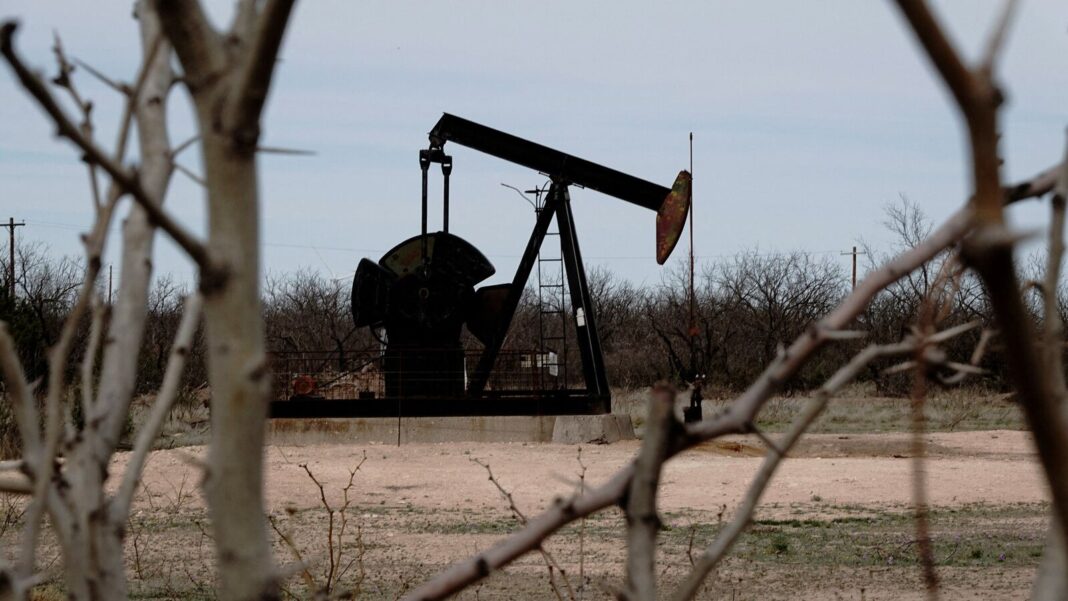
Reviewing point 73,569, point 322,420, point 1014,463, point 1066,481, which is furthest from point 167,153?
point 322,420

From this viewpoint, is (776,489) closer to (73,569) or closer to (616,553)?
(616,553)

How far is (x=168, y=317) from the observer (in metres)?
40.7

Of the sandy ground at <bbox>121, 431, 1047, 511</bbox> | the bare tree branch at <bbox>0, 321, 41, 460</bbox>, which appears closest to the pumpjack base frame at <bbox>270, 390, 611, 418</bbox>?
the sandy ground at <bbox>121, 431, 1047, 511</bbox>

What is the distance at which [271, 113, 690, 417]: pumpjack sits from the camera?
18156 millimetres

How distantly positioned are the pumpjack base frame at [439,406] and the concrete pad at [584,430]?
0.52m

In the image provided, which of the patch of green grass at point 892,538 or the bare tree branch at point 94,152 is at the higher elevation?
the bare tree branch at point 94,152

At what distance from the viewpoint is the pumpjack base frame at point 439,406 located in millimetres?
18000

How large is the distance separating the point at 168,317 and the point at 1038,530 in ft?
115

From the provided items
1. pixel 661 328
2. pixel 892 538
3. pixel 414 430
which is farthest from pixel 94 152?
pixel 661 328

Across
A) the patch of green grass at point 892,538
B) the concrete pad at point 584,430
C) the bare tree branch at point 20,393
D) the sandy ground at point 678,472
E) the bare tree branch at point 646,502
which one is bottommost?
the patch of green grass at point 892,538

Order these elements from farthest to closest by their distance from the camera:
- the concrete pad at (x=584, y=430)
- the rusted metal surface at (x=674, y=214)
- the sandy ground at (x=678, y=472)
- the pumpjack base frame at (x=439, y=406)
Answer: the rusted metal surface at (x=674, y=214) → the pumpjack base frame at (x=439, y=406) → the concrete pad at (x=584, y=430) → the sandy ground at (x=678, y=472)

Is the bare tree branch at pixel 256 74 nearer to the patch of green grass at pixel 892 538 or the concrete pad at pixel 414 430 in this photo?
the patch of green grass at pixel 892 538

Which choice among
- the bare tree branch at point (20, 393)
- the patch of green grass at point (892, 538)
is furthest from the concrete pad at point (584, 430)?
the bare tree branch at point (20, 393)

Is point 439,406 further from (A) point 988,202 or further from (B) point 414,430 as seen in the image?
(A) point 988,202
